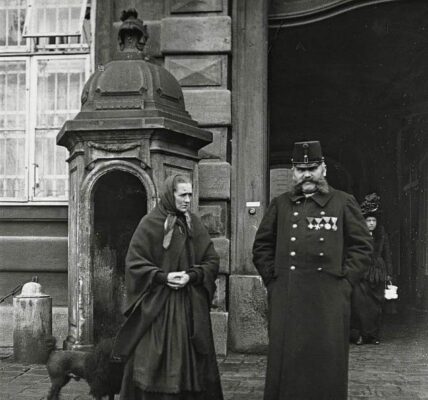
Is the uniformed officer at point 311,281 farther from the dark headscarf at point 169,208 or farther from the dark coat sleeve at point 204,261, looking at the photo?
the dark headscarf at point 169,208

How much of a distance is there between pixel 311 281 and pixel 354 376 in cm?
245

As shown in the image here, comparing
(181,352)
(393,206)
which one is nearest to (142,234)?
(181,352)

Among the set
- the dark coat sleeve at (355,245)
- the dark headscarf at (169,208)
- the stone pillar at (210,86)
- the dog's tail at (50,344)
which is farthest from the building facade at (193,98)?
the dark coat sleeve at (355,245)

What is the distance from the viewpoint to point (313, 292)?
17.0ft

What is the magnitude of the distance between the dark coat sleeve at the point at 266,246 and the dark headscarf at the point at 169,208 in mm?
544

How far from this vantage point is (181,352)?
5051 mm

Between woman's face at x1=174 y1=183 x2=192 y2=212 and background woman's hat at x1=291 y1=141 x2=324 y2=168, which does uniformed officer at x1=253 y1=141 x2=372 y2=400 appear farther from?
woman's face at x1=174 y1=183 x2=192 y2=212

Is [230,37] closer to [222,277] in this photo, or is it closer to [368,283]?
[222,277]

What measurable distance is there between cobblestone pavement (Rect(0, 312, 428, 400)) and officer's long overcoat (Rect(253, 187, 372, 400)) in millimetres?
1232

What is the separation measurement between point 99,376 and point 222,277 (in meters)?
3.22

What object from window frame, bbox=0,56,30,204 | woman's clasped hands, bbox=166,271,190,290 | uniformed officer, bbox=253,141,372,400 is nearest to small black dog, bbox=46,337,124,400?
woman's clasped hands, bbox=166,271,190,290

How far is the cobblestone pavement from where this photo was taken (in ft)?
21.1

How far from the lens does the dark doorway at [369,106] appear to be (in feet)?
35.3

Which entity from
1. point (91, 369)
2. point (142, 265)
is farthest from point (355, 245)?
point (91, 369)
